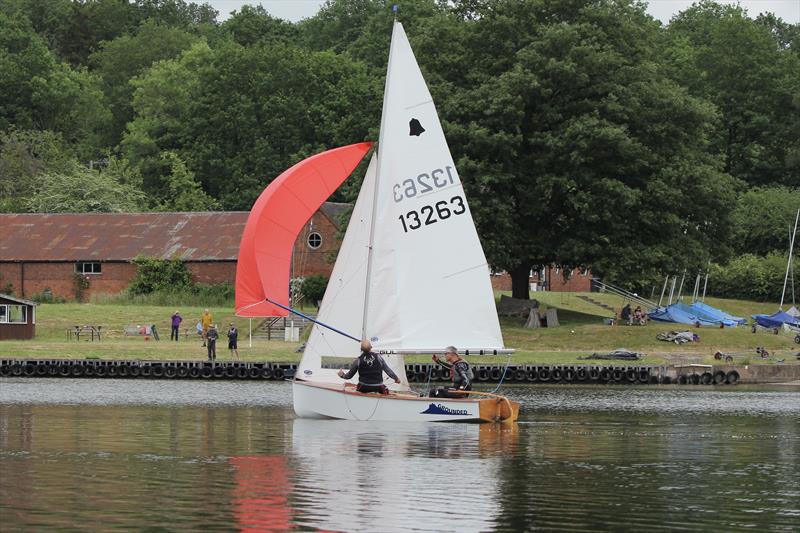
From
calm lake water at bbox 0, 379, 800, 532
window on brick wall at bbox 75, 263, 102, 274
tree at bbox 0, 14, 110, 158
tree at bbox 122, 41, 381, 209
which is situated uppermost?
tree at bbox 0, 14, 110, 158

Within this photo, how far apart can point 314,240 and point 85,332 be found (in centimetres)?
1763

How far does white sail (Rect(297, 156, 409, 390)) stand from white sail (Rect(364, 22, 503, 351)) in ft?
2.71

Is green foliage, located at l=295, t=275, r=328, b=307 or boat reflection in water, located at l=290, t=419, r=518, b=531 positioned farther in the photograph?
green foliage, located at l=295, t=275, r=328, b=307

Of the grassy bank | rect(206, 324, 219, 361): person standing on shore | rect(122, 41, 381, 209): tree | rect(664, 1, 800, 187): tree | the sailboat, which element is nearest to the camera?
the sailboat

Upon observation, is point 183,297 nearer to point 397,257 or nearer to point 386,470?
point 397,257

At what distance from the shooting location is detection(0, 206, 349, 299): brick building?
84.4m

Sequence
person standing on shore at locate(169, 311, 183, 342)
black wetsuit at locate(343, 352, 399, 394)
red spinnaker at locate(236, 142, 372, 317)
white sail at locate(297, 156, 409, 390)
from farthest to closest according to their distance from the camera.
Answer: person standing on shore at locate(169, 311, 183, 342)
white sail at locate(297, 156, 409, 390)
red spinnaker at locate(236, 142, 372, 317)
black wetsuit at locate(343, 352, 399, 394)

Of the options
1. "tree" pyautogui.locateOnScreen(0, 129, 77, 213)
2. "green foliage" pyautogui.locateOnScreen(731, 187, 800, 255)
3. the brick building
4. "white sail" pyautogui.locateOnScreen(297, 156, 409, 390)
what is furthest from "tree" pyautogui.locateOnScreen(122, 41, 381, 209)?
"white sail" pyautogui.locateOnScreen(297, 156, 409, 390)

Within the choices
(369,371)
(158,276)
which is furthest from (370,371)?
(158,276)

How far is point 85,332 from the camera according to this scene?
71.3 meters

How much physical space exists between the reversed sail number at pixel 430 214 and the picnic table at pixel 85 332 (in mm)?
36451

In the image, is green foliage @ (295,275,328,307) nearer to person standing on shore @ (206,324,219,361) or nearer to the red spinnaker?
person standing on shore @ (206,324,219,361)

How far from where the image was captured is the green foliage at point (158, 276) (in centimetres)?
8375

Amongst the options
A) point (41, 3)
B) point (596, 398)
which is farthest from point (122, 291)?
point (41, 3)
